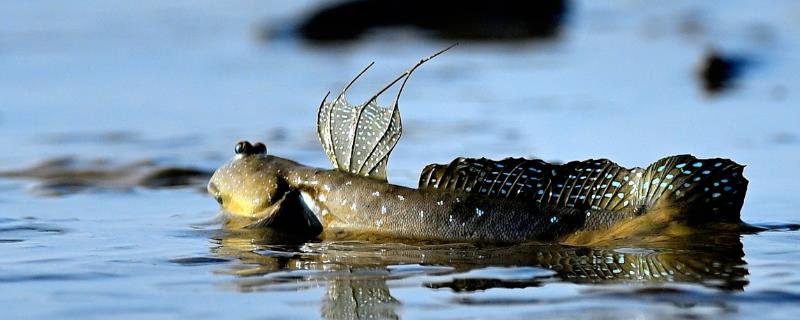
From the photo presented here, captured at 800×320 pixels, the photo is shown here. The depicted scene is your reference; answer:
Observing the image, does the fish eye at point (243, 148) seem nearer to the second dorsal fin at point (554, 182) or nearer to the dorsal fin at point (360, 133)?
the dorsal fin at point (360, 133)

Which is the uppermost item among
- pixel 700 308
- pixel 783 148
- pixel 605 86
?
pixel 605 86

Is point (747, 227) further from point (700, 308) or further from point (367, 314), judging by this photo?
point (367, 314)

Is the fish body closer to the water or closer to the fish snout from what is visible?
the fish snout

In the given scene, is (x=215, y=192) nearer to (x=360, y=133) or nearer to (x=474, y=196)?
(x=360, y=133)

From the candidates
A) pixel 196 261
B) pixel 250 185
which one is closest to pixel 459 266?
pixel 196 261

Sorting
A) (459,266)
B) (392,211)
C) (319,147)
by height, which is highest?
(319,147)

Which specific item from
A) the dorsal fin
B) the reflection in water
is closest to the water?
the reflection in water

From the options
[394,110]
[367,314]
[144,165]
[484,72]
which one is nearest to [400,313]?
[367,314]

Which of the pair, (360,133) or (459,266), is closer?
(459,266)
